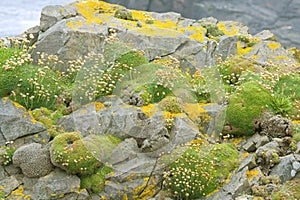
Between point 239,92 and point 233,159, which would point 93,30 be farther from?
point 233,159

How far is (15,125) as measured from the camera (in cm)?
988

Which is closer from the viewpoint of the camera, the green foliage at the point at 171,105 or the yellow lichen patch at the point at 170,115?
Answer: the yellow lichen patch at the point at 170,115

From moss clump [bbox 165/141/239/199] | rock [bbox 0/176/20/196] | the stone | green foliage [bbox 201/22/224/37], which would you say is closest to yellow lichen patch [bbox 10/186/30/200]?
rock [bbox 0/176/20/196]

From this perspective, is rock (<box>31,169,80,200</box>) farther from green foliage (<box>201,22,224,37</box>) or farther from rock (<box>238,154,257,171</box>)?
green foliage (<box>201,22,224,37</box>)

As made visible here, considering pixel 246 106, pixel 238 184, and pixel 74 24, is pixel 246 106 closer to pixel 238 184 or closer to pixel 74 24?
pixel 238 184

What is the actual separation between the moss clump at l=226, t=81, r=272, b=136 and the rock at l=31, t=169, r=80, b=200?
428cm

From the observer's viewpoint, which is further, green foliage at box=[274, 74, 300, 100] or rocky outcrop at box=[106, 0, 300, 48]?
rocky outcrop at box=[106, 0, 300, 48]

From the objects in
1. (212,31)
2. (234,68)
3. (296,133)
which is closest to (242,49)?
(212,31)

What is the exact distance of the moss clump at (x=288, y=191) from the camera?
8141mm

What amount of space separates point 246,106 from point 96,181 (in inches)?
178

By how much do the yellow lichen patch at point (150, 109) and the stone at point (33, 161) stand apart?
8.23 ft

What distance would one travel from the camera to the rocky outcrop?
1641 inches

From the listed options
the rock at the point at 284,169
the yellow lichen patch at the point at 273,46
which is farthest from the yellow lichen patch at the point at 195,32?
the rock at the point at 284,169

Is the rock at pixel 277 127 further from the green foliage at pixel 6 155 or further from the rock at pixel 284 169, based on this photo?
the green foliage at pixel 6 155
